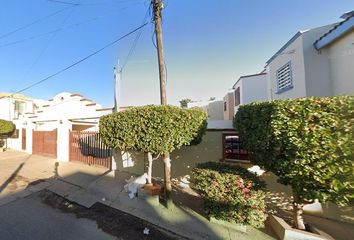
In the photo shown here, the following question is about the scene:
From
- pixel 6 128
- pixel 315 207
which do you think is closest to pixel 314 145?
pixel 315 207

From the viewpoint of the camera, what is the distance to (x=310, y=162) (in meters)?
3.73

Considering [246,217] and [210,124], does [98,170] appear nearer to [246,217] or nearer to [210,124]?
[210,124]

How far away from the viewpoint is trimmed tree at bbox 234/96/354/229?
3.54 meters

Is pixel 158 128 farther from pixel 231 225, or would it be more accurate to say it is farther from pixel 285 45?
pixel 285 45

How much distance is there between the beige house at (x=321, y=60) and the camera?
676cm

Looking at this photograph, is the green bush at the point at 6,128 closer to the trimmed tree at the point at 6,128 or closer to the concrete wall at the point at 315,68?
the trimmed tree at the point at 6,128

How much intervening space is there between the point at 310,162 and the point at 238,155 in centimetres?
357

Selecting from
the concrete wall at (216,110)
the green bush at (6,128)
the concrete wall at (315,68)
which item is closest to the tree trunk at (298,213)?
the concrete wall at (315,68)

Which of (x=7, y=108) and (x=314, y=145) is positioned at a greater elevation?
(x=7, y=108)

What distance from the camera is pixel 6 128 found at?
18.3 m

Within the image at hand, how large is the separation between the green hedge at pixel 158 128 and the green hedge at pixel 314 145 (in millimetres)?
2151

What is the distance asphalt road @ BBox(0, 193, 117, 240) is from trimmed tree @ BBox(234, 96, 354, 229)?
156 inches

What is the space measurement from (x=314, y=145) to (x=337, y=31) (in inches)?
211

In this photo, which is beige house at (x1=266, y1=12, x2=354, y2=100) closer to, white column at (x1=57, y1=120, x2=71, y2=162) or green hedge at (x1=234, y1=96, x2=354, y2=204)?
green hedge at (x1=234, y1=96, x2=354, y2=204)
